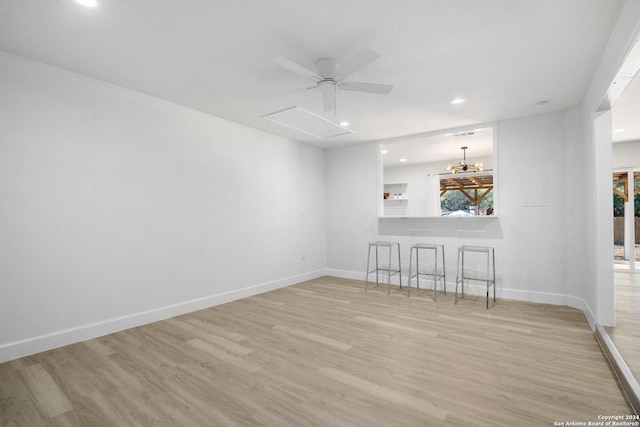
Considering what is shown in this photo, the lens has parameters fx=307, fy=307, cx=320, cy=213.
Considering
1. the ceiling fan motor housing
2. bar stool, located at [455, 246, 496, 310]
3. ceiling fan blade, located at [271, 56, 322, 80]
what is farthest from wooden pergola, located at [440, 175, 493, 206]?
ceiling fan blade, located at [271, 56, 322, 80]

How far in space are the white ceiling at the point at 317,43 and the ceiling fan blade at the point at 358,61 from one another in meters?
0.19

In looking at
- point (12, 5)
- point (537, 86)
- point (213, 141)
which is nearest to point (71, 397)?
point (12, 5)

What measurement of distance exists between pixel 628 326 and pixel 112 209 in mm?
5272

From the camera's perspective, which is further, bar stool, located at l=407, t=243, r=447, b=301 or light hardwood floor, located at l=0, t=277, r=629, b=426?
bar stool, located at l=407, t=243, r=447, b=301

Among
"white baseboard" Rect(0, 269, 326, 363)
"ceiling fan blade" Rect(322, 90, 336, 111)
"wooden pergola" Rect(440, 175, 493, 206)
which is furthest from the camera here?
"wooden pergola" Rect(440, 175, 493, 206)

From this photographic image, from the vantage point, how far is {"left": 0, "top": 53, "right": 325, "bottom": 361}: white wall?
8.54 ft

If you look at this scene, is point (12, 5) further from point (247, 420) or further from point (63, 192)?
point (247, 420)

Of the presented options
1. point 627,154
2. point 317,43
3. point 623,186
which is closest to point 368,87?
point 317,43

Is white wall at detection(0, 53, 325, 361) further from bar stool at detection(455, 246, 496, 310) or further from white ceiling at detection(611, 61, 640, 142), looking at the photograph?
white ceiling at detection(611, 61, 640, 142)

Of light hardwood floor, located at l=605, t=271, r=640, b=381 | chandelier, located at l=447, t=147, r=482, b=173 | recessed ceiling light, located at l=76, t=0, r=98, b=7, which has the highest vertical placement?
recessed ceiling light, located at l=76, t=0, r=98, b=7

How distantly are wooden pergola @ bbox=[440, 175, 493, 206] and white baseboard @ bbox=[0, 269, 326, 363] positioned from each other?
6.17 metres

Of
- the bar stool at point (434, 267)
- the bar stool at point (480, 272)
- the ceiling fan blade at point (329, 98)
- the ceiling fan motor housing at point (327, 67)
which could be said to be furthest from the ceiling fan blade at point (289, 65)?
the bar stool at point (480, 272)

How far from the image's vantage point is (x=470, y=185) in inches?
347

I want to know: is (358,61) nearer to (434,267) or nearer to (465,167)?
(434,267)
